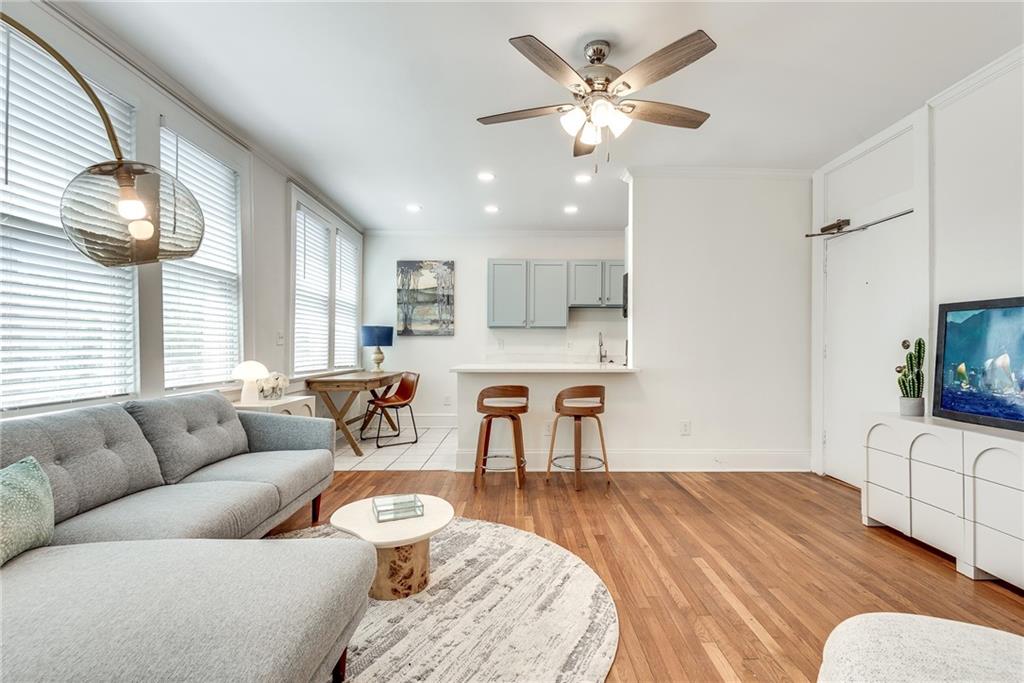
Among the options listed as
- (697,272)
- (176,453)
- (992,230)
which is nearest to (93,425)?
(176,453)

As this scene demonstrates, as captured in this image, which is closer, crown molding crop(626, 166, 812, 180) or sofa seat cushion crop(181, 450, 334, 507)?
sofa seat cushion crop(181, 450, 334, 507)

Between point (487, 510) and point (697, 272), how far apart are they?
113 inches

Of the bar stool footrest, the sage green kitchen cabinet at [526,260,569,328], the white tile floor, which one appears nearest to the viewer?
the bar stool footrest

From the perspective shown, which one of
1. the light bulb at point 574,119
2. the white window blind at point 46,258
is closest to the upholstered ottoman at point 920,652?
the light bulb at point 574,119

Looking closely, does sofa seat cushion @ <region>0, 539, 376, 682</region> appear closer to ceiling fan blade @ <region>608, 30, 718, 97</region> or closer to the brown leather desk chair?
ceiling fan blade @ <region>608, 30, 718, 97</region>

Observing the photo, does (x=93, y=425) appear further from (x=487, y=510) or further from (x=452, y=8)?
(x=452, y=8)

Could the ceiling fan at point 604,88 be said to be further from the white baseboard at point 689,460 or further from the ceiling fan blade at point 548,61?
the white baseboard at point 689,460

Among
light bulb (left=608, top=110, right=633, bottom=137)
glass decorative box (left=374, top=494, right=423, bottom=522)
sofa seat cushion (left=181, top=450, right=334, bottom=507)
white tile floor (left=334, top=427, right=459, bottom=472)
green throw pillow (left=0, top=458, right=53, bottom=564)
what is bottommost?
white tile floor (left=334, top=427, right=459, bottom=472)

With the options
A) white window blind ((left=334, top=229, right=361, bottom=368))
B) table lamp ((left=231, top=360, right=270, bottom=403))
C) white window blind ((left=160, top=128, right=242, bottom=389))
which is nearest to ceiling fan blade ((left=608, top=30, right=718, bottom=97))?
white window blind ((left=160, top=128, right=242, bottom=389))

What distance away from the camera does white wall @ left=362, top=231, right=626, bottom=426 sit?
21.0ft

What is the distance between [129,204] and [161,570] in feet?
4.07

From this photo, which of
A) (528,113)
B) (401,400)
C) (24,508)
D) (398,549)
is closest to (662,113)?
(528,113)

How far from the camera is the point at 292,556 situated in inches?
54.1

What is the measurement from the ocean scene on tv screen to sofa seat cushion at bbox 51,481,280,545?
12.3ft
